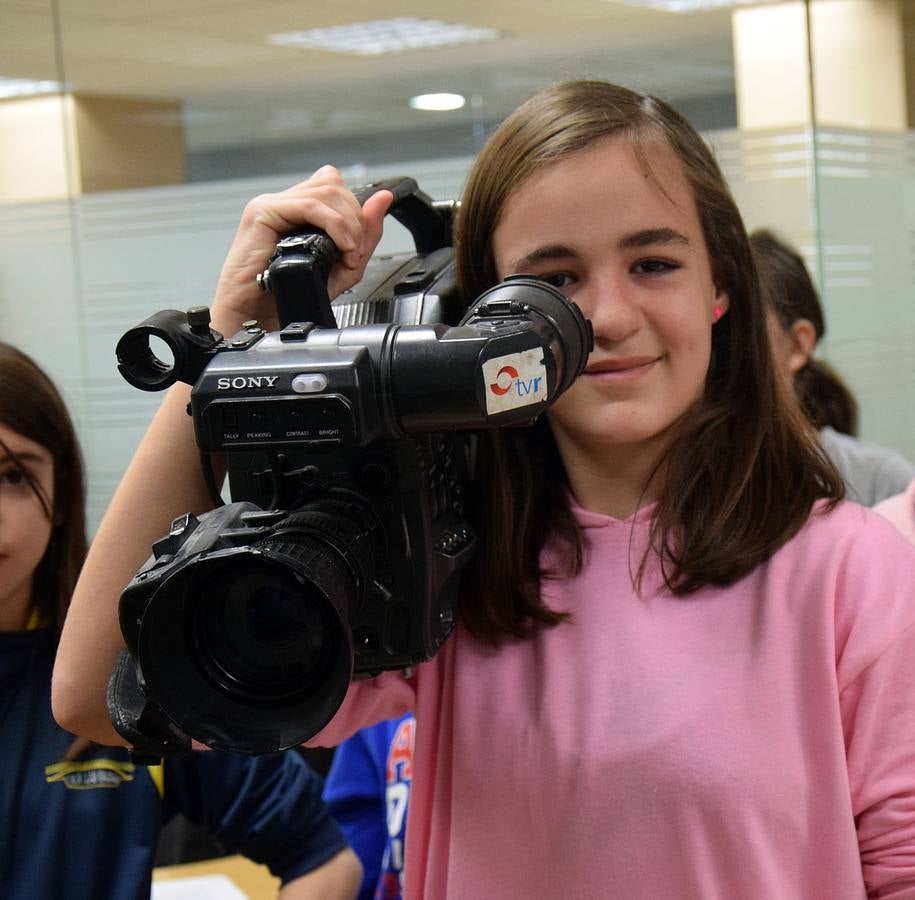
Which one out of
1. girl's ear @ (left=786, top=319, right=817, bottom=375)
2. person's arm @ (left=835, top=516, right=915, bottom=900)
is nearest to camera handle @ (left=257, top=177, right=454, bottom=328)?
person's arm @ (left=835, top=516, right=915, bottom=900)

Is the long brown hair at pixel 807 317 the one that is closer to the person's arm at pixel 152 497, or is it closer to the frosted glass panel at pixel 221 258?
the frosted glass panel at pixel 221 258

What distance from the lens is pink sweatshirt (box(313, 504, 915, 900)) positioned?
0.91 m

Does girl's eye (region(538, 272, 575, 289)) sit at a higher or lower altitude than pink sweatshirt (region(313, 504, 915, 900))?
higher

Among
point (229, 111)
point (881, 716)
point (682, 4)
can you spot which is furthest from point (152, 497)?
point (682, 4)

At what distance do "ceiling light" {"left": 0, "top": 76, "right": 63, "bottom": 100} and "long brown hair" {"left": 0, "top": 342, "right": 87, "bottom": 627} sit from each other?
5.12ft

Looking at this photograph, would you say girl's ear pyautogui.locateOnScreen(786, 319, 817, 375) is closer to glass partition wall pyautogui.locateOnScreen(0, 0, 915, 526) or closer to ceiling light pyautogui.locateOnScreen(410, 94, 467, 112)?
glass partition wall pyautogui.locateOnScreen(0, 0, 915, 526)

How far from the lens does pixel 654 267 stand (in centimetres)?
101

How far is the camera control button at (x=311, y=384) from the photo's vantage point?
2.55 ft

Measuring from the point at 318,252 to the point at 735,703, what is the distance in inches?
16.7

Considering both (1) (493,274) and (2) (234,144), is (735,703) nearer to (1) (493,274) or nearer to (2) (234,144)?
(1) (493,274)

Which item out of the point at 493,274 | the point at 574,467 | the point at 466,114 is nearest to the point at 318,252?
the point at 493,274

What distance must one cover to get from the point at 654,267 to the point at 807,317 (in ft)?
4.80

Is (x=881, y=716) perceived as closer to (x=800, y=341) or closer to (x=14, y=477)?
(x=14, y=477)

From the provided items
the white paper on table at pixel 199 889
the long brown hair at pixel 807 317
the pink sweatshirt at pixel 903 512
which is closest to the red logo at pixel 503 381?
the pink sweatshirt at pixel 903 512
